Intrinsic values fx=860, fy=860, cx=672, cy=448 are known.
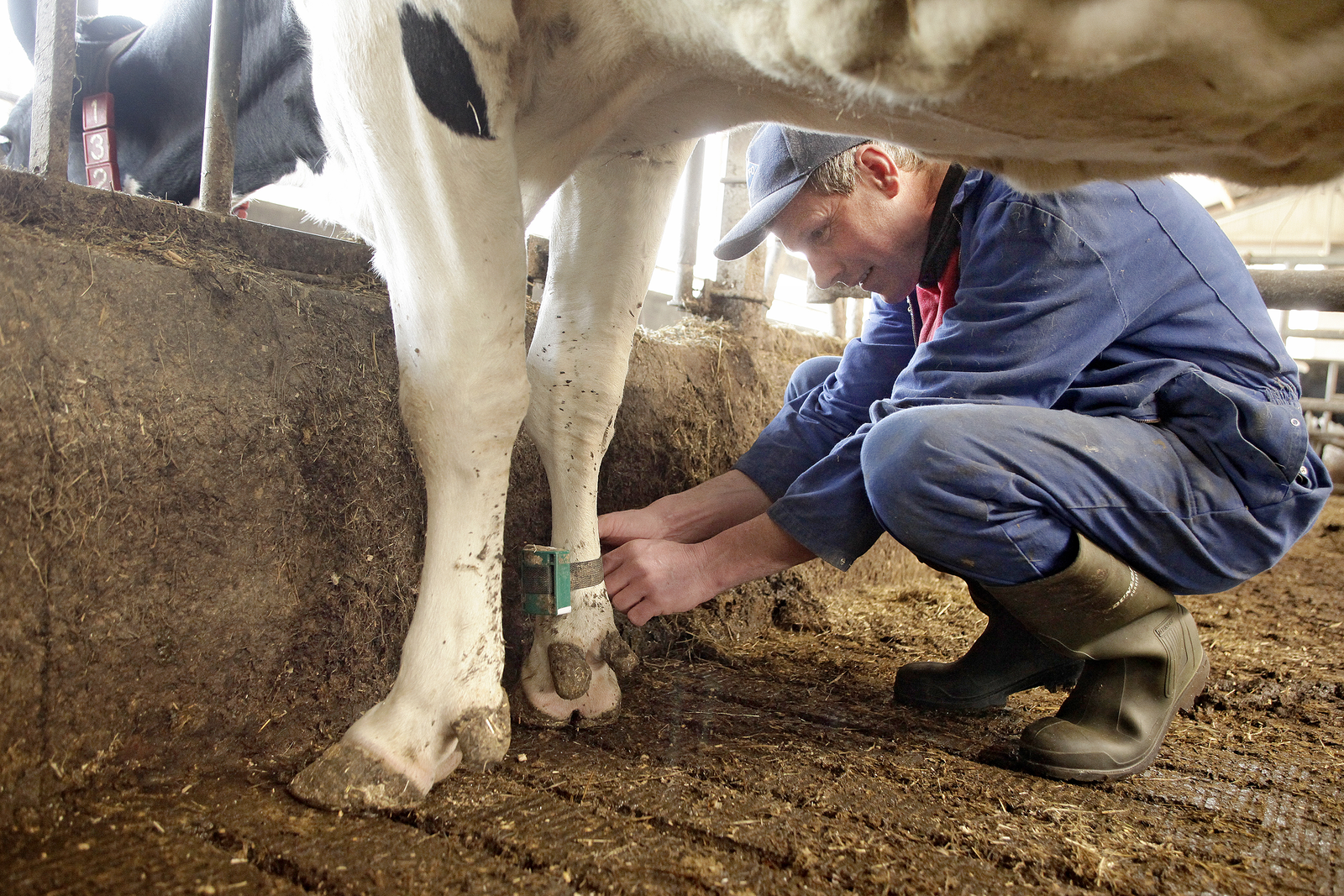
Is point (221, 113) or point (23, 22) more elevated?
point (23, 22)

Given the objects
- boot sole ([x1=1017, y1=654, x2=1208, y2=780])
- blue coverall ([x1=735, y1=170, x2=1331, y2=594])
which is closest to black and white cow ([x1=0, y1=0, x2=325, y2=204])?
blue coverall ([x1=735, y1=170, x2=1331, y2=594])

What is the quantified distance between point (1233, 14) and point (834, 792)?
41.8 inches

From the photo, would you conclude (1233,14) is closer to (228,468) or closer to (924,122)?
(924,122)

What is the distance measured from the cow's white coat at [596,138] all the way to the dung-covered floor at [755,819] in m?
0.12

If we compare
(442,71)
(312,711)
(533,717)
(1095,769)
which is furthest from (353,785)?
(1095,769)

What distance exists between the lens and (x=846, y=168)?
68.0 inches

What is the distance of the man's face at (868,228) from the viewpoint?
1758 mm

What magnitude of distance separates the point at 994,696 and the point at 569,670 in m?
0.90

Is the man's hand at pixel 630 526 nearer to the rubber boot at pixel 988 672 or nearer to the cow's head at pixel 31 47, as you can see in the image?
the rubber boot at pixel 988 672

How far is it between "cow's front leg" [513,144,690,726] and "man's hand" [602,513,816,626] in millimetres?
52

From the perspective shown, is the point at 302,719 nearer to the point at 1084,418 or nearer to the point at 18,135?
the point at 1084,418

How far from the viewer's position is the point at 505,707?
4.30 feet

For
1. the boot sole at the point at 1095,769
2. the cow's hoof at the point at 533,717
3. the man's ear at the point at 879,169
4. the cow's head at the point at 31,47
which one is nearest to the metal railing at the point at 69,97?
the cow's head at the point at 31,47

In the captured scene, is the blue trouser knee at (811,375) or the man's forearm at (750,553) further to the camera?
the blue trouser knee at (811,375)
